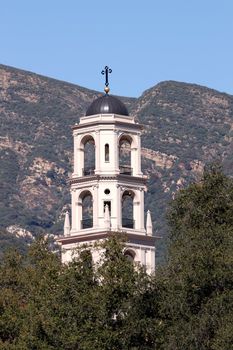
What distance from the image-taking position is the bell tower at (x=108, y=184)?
14388 cm

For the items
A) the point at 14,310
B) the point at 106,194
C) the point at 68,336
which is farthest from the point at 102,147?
the point at 68,336

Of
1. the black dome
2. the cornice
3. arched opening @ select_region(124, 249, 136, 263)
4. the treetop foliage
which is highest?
the black dome

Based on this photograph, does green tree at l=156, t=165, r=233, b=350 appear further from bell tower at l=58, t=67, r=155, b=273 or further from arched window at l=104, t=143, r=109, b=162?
arched window at l=104, t=143, r=109, b=162

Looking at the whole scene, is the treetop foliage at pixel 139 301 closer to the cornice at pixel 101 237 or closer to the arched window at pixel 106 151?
the cornice at pixel 101 237

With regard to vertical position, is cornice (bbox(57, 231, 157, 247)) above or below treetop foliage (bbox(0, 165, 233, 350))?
above

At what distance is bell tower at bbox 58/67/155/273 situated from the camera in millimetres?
143875

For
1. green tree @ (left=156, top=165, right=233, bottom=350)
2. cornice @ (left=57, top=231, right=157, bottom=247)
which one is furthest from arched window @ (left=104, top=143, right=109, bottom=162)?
green tree @ (left=156, top=165, right=233, bottom=350)

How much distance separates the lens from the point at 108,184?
474 ft

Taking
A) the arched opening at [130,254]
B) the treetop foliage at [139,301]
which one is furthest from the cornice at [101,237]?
the treetop foliage at [139,301]

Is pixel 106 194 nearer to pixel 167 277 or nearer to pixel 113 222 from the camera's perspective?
pixel 113 222

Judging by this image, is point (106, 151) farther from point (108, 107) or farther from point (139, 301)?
point (139, 301)

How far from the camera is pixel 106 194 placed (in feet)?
474

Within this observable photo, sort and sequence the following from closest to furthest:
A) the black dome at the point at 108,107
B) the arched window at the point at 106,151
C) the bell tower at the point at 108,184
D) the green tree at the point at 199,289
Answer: the green tree at the point at 199,289 < the bell tower at the point at 108,184 < the arched window at the point at 106,151 < the black dome at the point at 108,107

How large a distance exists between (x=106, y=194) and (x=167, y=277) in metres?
16.9
